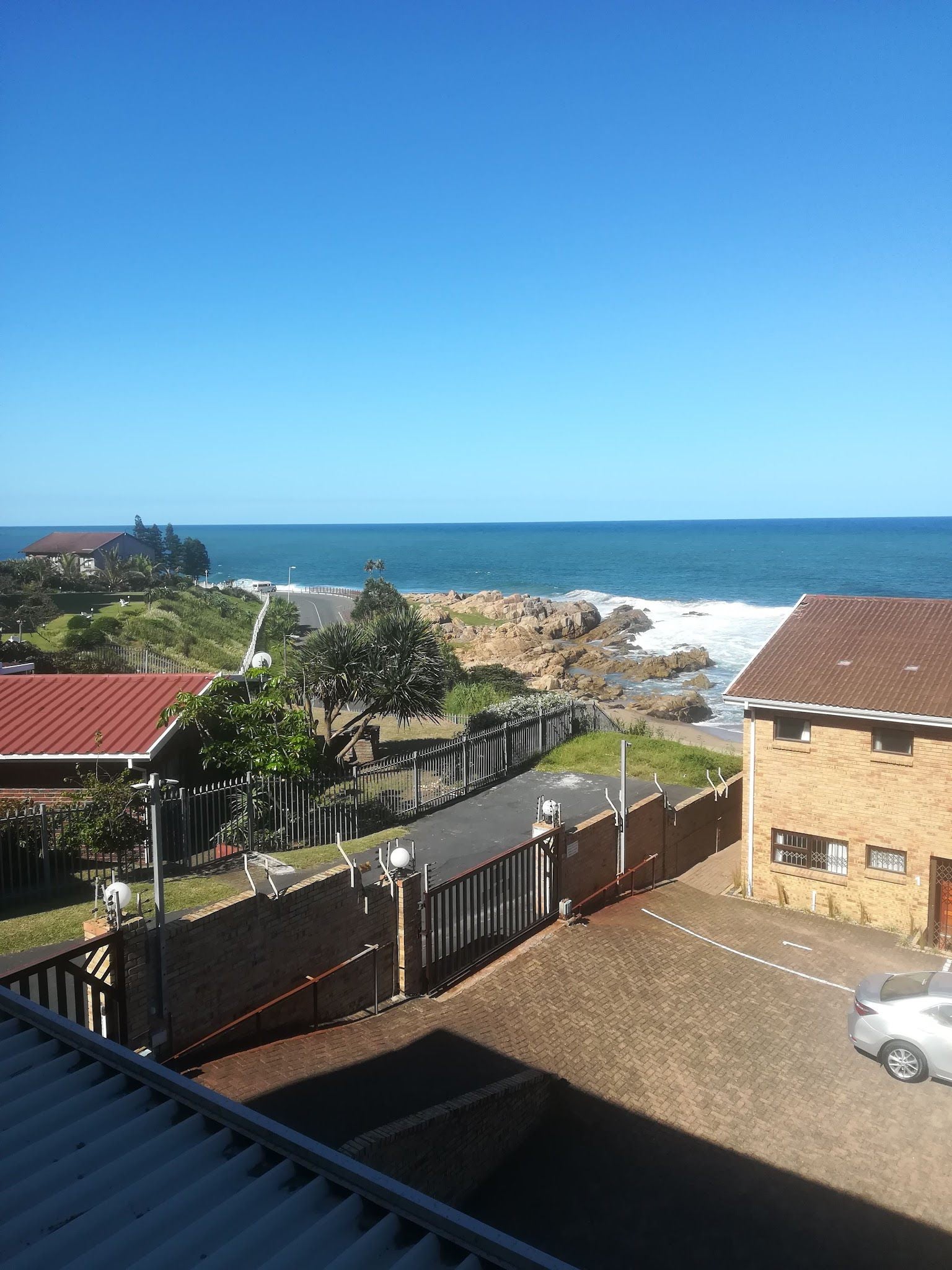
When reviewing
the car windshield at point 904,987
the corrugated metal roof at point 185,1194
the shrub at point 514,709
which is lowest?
the car windshield at point 904,987

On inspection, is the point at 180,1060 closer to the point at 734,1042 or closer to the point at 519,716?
the point at 734,1042

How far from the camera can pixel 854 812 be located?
730 inches

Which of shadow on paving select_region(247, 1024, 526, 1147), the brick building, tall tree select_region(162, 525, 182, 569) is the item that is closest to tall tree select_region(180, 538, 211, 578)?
tall tree select_region(162, 525, 182, 569)

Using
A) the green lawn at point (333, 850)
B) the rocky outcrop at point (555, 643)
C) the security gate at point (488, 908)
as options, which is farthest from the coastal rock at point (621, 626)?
the security gate at point (488, 908)

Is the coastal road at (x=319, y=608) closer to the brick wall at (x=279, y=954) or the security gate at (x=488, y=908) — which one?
the security gate at (x=488, y=908)

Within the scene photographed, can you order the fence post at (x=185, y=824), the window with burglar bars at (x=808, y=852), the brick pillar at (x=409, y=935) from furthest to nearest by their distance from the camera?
the window with burglar bars at (x=808, y=852)
the fence post at (x=185, y=824)
the brick pillar at (x=409, y=935)

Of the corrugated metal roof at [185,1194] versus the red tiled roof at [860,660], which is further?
the red tiled roof at [860,660]

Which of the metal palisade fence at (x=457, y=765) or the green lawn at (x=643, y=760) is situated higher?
the metal palisade fence at (x=457, y=765)

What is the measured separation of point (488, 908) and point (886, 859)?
892cm

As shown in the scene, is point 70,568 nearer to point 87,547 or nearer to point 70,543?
point 87,547

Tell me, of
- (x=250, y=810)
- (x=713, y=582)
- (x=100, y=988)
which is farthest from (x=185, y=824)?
(x=713, y=582)

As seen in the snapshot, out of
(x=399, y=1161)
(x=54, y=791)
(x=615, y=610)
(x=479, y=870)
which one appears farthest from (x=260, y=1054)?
(x=615, y=610)

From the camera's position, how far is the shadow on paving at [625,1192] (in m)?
8.28

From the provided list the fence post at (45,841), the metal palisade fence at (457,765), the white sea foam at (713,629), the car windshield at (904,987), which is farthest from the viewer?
the white sea foam at (713,629)
